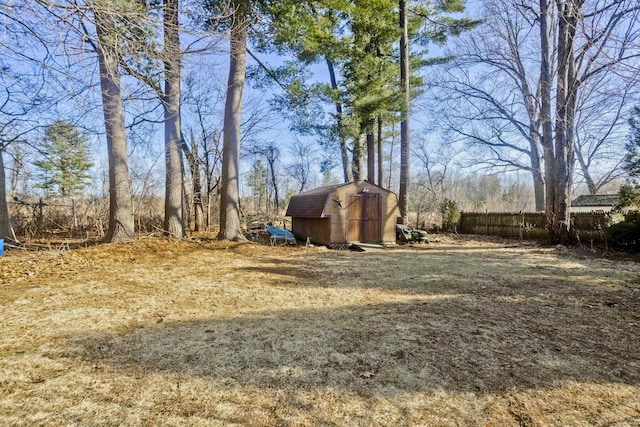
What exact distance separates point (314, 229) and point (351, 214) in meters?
1.51

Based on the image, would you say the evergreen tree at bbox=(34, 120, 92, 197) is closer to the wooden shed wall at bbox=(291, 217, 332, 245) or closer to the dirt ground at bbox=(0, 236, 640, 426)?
the wooden shed wall at bbox=(291, 217, 332, 245)

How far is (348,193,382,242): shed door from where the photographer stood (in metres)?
10.8

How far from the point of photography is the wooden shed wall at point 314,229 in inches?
409

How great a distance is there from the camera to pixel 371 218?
1104 centimetres

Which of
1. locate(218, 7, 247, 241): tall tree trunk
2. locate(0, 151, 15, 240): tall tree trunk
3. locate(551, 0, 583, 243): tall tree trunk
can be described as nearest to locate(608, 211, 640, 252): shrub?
locate(551, 0, 583, 243): tall tree trunk

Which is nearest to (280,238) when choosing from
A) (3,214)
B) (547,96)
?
(3,214)

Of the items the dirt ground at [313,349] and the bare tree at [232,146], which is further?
the bare tree at [232,146]

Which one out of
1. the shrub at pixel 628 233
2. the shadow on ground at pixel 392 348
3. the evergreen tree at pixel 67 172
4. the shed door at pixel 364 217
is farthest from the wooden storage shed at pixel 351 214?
the evergreen tree at pixel 67 172

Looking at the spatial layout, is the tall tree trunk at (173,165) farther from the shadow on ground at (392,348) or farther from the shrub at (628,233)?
the shrub at (628,233)

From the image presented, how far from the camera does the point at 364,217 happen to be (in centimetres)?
1095

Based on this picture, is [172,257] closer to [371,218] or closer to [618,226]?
[371,218]

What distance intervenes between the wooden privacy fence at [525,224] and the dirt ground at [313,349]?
5640 millimetres

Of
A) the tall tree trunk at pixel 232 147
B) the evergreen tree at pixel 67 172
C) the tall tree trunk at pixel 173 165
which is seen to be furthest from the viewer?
the evergreen tree at pixel 67 172

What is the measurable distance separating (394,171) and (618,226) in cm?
2098
